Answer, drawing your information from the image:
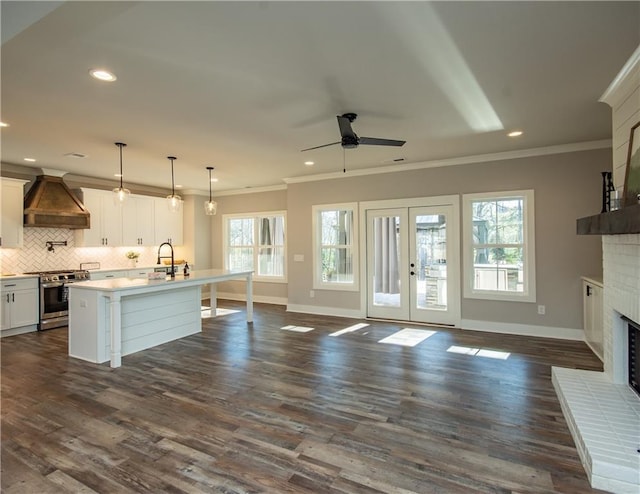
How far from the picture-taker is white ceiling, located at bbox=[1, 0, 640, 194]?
6.60ft

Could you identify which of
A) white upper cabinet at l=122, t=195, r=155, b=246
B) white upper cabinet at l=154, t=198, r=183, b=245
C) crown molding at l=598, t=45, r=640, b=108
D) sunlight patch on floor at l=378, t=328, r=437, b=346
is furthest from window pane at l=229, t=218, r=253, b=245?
crown molding at l=598, t=45, r=640, b=108

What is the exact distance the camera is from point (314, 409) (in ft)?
9.48

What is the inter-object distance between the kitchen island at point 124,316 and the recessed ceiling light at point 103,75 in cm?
220

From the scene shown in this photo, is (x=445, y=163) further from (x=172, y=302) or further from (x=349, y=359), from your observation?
(x=172, y=302)

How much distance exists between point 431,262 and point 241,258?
4711mm

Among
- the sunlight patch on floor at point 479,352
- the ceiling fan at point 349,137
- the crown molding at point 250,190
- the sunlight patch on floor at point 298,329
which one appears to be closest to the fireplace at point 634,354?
the sunlight patch on floor at point 479,352

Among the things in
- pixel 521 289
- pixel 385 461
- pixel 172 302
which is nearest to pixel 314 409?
pixel 385 461

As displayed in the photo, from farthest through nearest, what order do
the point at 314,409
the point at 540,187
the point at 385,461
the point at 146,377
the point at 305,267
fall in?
the point at 305,267 < the point at 540,187 < the point at 146,377 < the point at 314,409 < the point at 385,461

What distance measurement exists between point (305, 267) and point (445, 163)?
3.26 m

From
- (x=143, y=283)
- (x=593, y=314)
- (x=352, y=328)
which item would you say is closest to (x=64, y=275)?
(x=143, y=283)

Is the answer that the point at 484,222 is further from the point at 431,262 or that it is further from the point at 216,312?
the point at 216,312

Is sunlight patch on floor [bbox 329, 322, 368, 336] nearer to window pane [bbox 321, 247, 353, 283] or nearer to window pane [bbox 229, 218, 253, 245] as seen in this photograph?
window pane [bbox 321, 247, 353, 283]

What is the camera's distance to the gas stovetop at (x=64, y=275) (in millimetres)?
5613

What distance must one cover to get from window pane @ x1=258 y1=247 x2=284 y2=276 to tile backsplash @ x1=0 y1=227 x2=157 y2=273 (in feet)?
9.38
